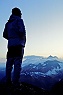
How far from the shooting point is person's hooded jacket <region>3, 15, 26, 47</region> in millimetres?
10193

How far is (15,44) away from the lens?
33.4ft

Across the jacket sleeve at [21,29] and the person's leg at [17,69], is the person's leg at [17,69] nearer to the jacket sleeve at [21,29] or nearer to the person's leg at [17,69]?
the person's leg at [17,69]

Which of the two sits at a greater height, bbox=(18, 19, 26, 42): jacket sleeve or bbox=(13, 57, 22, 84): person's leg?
bbox=(18, 19, 26, 42): jacket sleeve

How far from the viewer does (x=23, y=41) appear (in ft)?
33.7

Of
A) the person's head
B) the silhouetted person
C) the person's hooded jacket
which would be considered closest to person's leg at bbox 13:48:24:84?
the silhouetted person

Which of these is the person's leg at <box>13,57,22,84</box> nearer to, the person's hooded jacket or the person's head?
the person's hooded jacket

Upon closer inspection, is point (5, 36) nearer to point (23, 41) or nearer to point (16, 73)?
point (23, 41)

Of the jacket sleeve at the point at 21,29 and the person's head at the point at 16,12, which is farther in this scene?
the person's head at the point at 16,12

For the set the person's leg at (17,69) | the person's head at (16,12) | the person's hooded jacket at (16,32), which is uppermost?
the person's head at (16,12)

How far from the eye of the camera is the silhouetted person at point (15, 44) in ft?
33.2

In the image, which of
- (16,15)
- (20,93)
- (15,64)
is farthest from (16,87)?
(16,15)

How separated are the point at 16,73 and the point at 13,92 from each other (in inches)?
36.6

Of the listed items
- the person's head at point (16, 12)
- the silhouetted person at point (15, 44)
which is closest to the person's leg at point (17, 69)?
the silhouetted person at point (15, 44)

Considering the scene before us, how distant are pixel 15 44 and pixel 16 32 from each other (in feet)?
1.80
